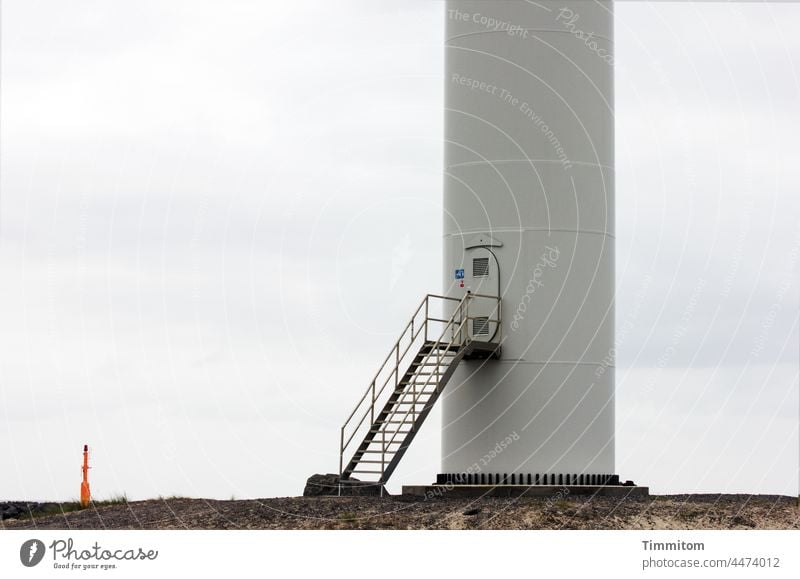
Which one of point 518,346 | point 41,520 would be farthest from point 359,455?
Result: point 41,520

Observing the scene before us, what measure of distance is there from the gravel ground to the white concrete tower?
89.2 inches

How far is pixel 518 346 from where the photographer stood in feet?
96.7

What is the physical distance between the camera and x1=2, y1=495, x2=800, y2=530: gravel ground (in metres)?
24.2

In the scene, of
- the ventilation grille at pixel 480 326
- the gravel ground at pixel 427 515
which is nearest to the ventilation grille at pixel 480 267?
the ventilation grille at pixel 480 326

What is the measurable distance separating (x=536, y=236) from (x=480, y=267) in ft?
4.11

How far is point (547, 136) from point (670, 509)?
7677 mm

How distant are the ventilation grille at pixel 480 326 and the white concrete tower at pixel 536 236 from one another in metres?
0.43

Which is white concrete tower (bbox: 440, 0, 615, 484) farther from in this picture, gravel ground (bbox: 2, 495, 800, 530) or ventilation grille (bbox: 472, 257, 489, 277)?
gravel ground (bbox: 2, 495, 800, 530)

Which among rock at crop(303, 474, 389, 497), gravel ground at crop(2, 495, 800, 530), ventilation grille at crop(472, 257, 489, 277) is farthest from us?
ventilation grille at crop(472, 257, 489, 277)

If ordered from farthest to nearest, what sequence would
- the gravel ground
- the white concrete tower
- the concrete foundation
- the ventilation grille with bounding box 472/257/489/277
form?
the ventilation grille with bounding box 472/257/489/277
the white concrete tower
the concrete foundation
the gravel ground

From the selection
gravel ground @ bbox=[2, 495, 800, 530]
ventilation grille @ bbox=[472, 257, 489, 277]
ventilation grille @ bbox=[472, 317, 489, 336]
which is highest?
ventilation grille @ bbox=[472, 257, 489, 277]

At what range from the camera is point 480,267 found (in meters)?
29.6

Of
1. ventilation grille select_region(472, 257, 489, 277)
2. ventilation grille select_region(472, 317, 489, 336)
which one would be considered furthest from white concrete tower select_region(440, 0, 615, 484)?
ventilation grille select_region(472, 317, 489, 336)
